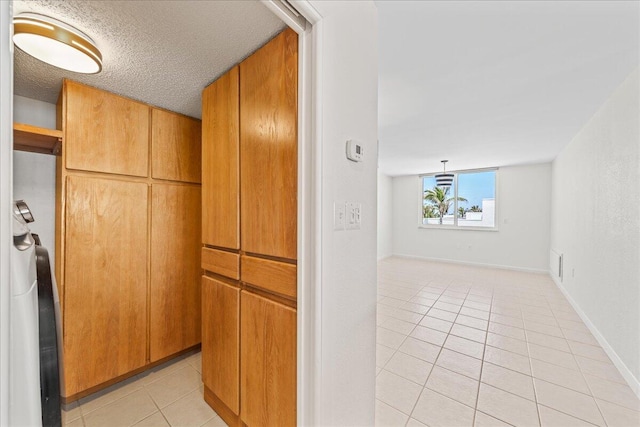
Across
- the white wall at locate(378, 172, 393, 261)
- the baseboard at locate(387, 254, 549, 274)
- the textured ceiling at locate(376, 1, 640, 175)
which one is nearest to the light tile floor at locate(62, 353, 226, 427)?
the textured ceiling at locate(376, 1, 640, 175)

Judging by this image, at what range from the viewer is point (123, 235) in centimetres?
198

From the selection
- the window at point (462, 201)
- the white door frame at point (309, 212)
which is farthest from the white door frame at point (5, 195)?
the window at point (462, 201)

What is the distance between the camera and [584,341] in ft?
8.64

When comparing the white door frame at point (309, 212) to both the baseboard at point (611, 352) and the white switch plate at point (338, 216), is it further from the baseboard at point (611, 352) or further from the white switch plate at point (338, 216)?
the baseboard at point (611, 352)

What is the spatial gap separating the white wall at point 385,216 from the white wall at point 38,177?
6.14 metres

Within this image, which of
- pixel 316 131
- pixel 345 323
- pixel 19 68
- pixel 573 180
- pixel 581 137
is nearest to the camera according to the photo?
pixel 316 131

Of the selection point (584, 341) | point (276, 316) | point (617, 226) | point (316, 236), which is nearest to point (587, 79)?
point (617, 226)

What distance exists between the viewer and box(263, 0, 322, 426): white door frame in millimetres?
1056

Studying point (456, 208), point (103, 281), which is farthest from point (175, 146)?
point (456, 208)

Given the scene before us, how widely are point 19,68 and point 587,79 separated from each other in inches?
157

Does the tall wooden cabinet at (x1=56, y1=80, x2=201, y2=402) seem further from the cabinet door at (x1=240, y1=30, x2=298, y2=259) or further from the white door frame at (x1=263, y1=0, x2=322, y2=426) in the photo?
the white door frame at (x1=263, y1=0, x2=322, y2=426)

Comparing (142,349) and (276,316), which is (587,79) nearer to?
(276,316)

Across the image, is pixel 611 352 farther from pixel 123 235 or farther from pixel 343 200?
pixel 123 235

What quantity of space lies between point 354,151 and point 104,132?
1.85 metres
